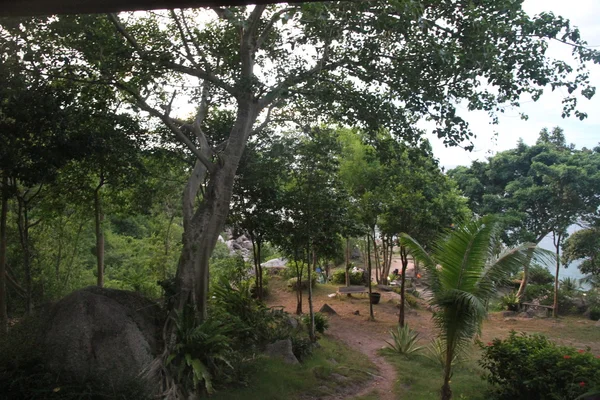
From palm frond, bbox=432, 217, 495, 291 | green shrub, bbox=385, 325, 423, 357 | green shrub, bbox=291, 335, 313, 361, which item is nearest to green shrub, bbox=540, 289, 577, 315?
green shrub, bbox=385, 325, 423, 357

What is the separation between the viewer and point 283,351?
10.4 meters

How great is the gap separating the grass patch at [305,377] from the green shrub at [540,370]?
3.01 metres

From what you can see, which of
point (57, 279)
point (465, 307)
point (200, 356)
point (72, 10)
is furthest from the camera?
point (57, 279)

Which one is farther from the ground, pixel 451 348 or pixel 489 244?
pixel 489 244

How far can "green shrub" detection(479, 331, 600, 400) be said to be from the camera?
22.5 ft

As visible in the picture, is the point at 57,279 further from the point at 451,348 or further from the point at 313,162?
the point at 451,348

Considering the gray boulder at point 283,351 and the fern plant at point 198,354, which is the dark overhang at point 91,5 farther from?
the gray boulder at point 283,351

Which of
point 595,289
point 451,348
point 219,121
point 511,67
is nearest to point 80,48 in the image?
point 219,121

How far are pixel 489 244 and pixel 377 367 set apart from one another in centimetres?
574

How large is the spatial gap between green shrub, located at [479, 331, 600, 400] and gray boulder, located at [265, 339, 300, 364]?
13.1 feet

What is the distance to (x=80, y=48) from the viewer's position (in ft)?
25.4

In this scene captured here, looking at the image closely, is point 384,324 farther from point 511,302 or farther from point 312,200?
point 511,302

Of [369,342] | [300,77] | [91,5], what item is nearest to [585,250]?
[369,342]

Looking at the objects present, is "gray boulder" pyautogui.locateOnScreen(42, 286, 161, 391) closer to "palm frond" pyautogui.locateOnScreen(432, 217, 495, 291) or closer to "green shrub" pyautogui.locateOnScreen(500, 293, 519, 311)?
"palm frond" pyautogui.locateOnScreen(432, 217, 495, 291)
